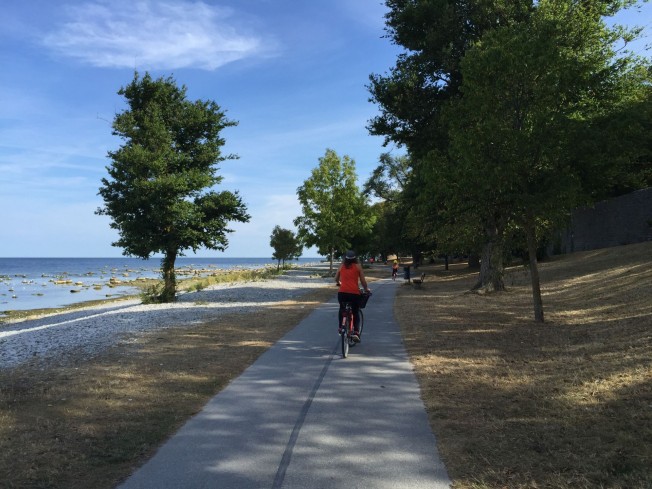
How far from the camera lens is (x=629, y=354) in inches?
289

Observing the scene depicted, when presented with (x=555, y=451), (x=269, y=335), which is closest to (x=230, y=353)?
(x=269, y=335)

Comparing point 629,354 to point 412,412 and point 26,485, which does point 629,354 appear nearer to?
point 412,412

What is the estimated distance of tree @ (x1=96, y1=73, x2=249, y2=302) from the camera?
60.6 ft

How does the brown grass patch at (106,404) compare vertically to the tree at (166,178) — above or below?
below

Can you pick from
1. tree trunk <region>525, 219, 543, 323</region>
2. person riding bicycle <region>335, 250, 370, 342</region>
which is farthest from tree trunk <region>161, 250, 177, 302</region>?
tree trunk <region>525, 219, 543, 323</region>

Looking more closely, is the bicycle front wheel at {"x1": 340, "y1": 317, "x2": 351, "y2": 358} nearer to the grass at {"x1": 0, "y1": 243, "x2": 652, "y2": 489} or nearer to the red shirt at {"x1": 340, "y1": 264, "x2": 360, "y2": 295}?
the red shirt at {"x1": 340, "y1": 264, "x2": 360, "y2": 295}

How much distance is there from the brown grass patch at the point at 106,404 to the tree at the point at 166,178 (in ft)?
29.6

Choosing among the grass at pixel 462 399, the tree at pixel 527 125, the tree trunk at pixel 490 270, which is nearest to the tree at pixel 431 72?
the tree trunk at pixel 490 270

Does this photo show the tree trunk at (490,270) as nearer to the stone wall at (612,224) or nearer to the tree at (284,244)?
the stone wall at (612,224)

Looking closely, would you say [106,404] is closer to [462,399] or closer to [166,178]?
[462,399]

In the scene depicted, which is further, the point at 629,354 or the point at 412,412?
the point at 629,354

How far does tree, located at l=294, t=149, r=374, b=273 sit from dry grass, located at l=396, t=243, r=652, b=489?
28.1 meters

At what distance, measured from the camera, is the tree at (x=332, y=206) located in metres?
41.6

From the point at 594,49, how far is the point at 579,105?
12.6 feet
